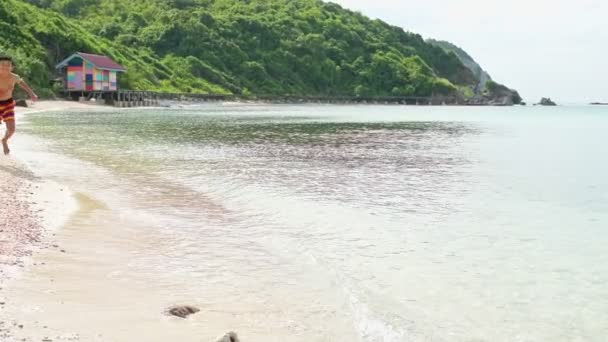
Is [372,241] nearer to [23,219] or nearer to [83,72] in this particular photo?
[23,219]

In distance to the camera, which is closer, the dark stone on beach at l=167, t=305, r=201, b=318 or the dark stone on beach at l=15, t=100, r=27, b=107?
the dark stone on beach at l=167, t=305, r=201, b=318

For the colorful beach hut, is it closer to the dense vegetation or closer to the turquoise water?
the dense vegetation

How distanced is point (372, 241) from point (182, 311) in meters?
4.19

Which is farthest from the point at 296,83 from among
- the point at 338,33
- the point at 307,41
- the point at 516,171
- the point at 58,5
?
the point at 516,171

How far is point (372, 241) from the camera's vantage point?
9.09 metres

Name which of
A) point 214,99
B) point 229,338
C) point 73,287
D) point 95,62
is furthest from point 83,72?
point 229,338

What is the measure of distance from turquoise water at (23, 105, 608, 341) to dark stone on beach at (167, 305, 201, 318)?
0.40 m

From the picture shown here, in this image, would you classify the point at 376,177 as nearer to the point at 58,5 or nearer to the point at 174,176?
the point at 174,176

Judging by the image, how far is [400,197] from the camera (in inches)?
520

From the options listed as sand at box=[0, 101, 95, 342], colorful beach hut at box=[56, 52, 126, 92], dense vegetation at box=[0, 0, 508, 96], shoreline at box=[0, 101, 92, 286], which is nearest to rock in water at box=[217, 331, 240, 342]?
sand at box=[0, 101, 95, 342]

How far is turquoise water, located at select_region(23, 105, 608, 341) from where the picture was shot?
19.3 feet

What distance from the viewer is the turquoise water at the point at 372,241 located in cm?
589

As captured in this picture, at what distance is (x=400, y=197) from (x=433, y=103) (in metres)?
158

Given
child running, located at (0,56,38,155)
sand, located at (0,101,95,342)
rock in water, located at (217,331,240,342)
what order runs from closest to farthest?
1. rock in water, located at (217,331,240,342)
2. sand, located at (0,101,95,342)
3. child running, located at (0,56,38,155)
